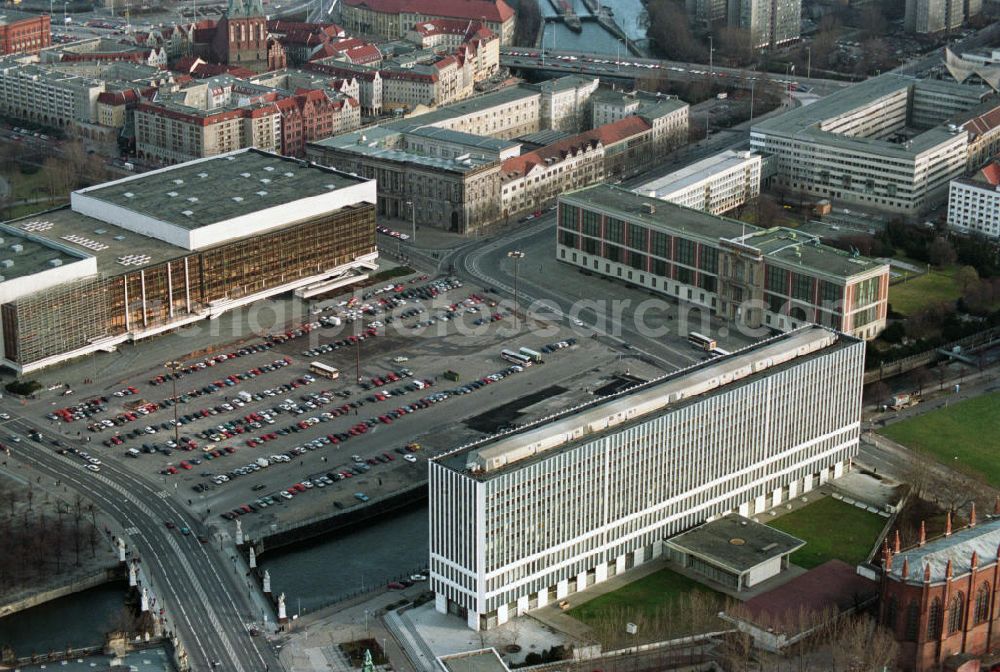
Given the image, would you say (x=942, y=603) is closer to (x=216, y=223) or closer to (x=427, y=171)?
(x=216, y=223)

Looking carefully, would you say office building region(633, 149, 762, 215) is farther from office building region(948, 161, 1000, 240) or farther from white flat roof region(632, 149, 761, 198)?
office building region(948, 161, 1000, 240)

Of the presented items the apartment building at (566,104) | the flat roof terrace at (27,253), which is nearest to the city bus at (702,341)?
the flat roof terrace at (27,253)

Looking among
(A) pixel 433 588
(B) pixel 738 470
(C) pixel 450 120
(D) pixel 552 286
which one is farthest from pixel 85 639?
(C) pixel 450 120

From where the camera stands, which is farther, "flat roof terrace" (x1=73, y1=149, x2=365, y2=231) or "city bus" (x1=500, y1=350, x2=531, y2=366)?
"flat roof terrace" (x1=73, y1=149, x2=365, y2=231)

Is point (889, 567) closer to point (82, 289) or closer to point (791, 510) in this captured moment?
point (791, 510)

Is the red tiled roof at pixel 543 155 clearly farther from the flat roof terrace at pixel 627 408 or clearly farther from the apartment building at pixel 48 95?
the flat roof terrace at pixel 627 408

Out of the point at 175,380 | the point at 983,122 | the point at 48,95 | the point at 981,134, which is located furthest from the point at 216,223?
the point at 983,122

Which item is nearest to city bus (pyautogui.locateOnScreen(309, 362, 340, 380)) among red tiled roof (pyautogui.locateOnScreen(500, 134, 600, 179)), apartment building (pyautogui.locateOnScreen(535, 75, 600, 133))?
red tiled roof (pyautogui.locateOnScreen(500, 134, 600, 179))
